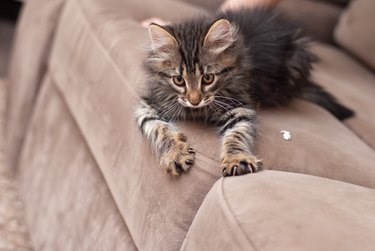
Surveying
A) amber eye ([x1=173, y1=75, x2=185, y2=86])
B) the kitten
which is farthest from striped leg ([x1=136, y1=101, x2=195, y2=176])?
amber eye ([x1=173, y1=75, x2=185, y2=86])

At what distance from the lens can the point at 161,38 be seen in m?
1.48

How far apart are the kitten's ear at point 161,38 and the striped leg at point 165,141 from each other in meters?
0.16

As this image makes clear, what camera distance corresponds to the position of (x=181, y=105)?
1477 millimetres

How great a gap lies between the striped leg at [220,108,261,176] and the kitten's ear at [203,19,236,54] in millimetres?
161

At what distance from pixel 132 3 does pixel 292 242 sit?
1487mm

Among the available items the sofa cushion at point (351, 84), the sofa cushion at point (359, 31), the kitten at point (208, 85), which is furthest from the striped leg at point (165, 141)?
the sofa cushion at point (359, 31)

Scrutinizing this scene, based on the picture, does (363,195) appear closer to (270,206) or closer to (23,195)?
(270,206)

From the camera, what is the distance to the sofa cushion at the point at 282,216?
0.99 metres

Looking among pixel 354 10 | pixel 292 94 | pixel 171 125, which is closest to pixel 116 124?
pixel 171 125

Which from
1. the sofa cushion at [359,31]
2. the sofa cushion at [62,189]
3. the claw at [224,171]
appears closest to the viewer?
the claw at [224,171]

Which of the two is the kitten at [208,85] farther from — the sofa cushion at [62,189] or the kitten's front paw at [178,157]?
the sofa cushion at [62,189]

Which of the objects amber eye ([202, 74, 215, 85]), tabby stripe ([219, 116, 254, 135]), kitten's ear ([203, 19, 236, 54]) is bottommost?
tabby stripe ([219, 116, 254, 135])

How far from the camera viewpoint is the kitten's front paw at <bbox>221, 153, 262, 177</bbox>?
1232mm

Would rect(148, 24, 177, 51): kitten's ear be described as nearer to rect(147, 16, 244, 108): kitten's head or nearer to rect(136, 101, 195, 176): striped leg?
A: rect(147, 16, 244, 108): kitten's head
